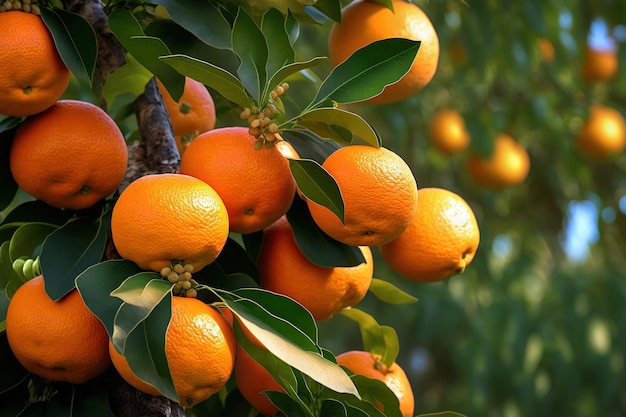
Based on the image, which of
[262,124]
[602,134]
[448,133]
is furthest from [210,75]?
[602,134]

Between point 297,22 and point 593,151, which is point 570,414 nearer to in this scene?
point 593,151

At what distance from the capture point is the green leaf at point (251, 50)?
88 cm

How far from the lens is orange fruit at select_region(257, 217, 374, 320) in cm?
94

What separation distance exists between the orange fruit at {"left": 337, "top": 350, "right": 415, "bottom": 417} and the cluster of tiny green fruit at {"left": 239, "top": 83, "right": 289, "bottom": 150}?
308 millimetres

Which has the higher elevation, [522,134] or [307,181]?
[307,181]

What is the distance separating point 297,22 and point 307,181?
295 millimetres

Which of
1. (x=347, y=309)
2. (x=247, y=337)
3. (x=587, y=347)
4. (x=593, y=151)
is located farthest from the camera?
(x=593, y=151)

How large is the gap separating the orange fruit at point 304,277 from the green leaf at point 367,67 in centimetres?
17

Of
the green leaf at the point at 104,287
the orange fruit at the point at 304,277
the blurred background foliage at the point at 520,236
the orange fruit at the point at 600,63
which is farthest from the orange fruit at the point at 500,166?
the green leaf at the point at 104,287

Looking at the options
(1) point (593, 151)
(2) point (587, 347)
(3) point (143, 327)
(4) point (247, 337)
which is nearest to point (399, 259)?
(4) point (247, 337)

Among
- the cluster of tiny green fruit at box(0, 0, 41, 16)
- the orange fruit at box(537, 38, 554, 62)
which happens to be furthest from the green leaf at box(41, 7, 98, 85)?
the orange fruit at box(537, 38, 554, 62)

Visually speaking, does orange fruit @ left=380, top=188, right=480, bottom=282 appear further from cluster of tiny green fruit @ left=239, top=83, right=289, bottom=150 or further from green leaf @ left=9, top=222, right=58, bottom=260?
green leaf @ left=9, top=222, right=58, bottom=260

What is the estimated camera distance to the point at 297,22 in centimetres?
105

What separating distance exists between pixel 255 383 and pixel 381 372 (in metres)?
0.17
